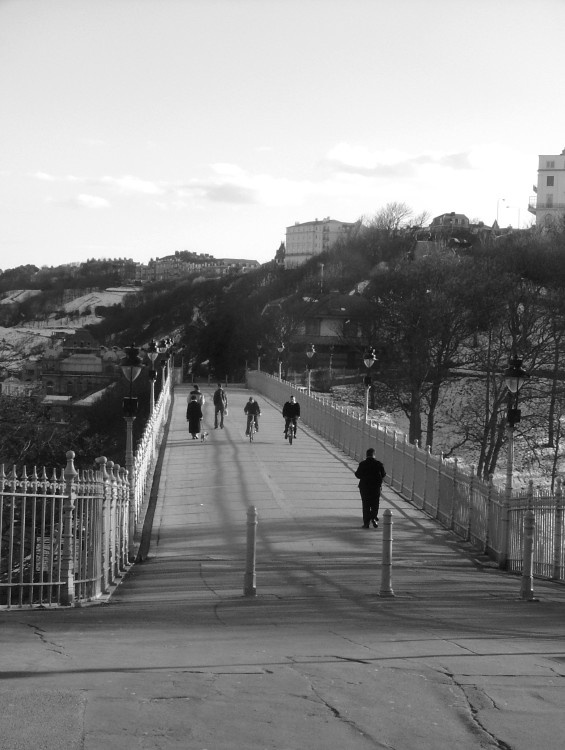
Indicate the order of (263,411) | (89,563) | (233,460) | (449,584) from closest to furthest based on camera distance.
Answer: (89,563) → (449,584) → (233,460) → (263,411)

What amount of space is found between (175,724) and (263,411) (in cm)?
5344

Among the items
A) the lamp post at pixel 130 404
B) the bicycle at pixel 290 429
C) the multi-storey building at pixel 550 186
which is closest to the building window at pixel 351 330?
the bicycle at pixel 290 429

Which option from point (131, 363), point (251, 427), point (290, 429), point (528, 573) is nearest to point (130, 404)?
point (131, 363)

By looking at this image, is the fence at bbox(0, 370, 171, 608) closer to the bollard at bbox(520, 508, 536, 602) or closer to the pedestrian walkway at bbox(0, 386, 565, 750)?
the pedestrian walkway at bbox(0, 386, 565, 750)

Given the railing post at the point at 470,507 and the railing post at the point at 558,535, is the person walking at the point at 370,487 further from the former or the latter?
the railing post at the point at 558,535

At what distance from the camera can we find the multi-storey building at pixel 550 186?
484ft

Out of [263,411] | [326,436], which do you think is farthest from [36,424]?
[263,411]

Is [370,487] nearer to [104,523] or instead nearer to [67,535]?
[104,523]

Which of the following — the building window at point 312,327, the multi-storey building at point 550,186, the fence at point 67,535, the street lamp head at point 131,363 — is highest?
the multi-storey building at point 550,186

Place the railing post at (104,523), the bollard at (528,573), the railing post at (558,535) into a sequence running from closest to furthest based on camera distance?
the bollard at (528,573)
the railing post at (104,523)
the railing post at (558,535)

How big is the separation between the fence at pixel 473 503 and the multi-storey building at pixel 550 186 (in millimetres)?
118932

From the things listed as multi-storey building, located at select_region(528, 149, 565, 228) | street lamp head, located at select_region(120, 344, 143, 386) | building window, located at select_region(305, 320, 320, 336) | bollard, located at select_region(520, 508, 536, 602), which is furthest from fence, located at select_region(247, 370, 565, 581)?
multi-storey building, located at select_region(528, 149, 565, 228)

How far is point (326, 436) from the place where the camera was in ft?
141

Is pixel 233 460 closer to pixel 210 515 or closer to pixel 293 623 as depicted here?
pixel 210 515
